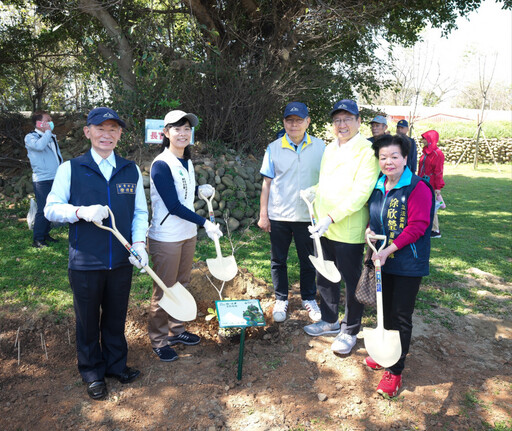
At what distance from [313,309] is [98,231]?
7.13 ft

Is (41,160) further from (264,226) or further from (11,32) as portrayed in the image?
(11,32)

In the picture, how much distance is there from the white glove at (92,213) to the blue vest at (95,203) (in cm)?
14

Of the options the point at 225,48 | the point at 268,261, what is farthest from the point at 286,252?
the point at 225,48

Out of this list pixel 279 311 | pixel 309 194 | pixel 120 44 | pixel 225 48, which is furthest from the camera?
pixel 225 48

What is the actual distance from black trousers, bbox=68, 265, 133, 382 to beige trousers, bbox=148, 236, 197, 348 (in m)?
0.30

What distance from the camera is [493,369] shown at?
3.22 metres

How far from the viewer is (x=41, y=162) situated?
225 inches

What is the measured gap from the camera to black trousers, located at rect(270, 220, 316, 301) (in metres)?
3.69

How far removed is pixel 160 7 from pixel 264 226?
8001 mm

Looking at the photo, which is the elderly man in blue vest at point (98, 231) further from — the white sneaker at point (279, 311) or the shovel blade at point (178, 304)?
the white sneaker at point (279, 311)

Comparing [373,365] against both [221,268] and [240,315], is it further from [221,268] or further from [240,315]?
[221,268]

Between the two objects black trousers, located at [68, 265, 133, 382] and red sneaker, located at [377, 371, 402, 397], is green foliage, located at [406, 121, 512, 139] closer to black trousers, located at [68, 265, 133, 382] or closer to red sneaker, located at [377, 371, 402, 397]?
red sneaker, located at [377, 371, 402, 397]

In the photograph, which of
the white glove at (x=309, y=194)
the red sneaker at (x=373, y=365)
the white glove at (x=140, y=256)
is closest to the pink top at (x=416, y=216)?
the white glove at (x=309, y=194)

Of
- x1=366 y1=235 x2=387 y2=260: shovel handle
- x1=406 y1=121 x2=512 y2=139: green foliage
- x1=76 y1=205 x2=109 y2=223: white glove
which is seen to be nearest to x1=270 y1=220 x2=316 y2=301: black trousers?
x1=366 y1=235 x2=387 y2=260: shovel handle
